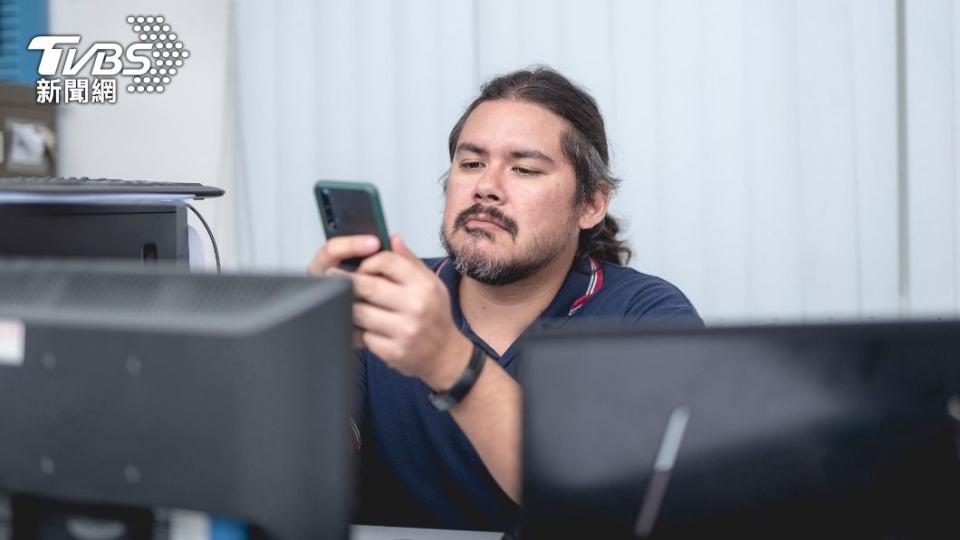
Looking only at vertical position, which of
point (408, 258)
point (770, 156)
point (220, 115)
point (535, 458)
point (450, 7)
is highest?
point (450, 7)

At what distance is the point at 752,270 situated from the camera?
2.40 meters

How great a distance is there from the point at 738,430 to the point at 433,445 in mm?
813

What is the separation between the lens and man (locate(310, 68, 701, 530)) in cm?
139

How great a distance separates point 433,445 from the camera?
1.41 meters

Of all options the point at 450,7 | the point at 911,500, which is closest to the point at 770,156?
the point at 450,7

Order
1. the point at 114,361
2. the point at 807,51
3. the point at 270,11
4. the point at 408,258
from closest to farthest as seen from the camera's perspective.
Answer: the point at 114,361 < the point at 408,258 < the point at 807,51 < the point at 270,11

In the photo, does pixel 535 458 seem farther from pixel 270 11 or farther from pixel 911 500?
pixel 270 11

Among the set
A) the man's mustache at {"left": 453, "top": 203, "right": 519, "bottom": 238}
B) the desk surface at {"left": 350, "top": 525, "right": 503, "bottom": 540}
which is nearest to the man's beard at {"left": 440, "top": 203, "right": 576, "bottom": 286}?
the man's mustache at {"left": 453, "top": 203, "right": 519, "bottom": 238}

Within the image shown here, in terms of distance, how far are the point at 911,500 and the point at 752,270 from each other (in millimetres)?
1760

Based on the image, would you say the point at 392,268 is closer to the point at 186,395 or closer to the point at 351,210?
the point at 351,210

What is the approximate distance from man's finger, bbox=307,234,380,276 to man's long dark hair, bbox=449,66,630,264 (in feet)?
2.55

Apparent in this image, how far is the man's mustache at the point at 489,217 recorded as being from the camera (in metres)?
1.50

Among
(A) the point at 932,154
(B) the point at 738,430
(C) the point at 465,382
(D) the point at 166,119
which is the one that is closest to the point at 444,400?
(C) the point at 465,382

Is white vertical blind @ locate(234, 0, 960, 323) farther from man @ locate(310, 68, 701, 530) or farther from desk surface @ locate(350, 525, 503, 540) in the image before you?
desk surface @ locate(350, 525, 503, 540)
